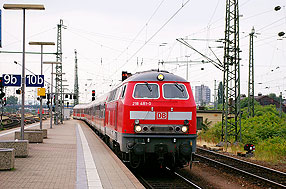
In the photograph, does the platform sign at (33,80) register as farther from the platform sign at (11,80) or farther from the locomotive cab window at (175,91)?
the locomotive cab window at (175,91)

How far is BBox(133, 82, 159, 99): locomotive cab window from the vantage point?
1233 cm

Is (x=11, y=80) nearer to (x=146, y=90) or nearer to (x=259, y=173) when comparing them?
(x=146, y=90)

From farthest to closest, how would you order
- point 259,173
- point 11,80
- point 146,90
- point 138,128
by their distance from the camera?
point 11,80, point 259,173, point 146,90, point 138,128

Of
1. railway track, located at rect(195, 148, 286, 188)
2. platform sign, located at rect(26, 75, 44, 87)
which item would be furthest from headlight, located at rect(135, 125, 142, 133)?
platform sign, located at rect(26, 75, 44, 87)

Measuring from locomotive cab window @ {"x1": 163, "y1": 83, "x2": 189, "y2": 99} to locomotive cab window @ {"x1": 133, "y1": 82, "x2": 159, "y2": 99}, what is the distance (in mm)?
301

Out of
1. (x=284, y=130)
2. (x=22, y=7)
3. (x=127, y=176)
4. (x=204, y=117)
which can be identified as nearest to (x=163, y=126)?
(x=127, y=176)

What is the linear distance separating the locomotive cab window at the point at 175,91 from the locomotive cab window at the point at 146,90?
0.30m

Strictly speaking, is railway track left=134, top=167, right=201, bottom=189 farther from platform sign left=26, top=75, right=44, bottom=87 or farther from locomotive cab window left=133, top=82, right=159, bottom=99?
platform sign left=26, top=75, right=44, bottom=87

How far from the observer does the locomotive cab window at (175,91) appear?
12398mm

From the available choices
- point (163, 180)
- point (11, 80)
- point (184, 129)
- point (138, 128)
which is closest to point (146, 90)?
point (138, 128)

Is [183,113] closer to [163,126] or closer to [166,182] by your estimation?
[163,126]

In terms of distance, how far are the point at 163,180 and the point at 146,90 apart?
9.77ft

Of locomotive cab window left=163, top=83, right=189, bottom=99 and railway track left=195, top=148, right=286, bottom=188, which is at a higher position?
locomotive cab window left=163, top=83, right=189, bottom=99

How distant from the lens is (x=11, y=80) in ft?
56.9
